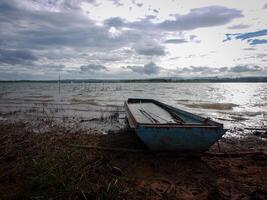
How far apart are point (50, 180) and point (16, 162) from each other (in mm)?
2120

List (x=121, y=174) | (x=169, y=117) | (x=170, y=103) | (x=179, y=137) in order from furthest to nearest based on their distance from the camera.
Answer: (x=170, y=103) → (x=169, y=117) → (x=179, y=137) → (x=121, y=174)

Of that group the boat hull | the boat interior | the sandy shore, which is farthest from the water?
the sandy shore

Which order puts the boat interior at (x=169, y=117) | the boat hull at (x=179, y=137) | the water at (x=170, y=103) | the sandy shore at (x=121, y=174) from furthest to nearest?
the water at (x=170, y=103) → the boat interior at (x=169, y=117) → the boat hull at (x=179, y=137) → the sandy shore at (x=121, y=174)

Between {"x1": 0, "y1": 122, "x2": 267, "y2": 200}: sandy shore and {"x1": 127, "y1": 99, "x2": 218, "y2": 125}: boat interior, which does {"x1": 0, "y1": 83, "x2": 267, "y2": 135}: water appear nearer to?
{"x1": 127, "y1": 99, "x2": 218, "y2": 125}: boat interior

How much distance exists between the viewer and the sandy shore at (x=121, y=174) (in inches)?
178

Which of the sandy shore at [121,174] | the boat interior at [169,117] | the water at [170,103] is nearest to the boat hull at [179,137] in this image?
the sandy shore at [121,174]

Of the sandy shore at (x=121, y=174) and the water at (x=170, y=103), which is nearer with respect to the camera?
the sandy shore at (x=121, y=174)

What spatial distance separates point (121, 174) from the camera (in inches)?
233

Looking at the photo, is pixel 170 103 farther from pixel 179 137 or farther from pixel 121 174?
pixel 121 174

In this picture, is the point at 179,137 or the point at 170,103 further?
the point at 170,103

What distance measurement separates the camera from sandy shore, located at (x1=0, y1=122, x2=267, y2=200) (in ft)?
14.9

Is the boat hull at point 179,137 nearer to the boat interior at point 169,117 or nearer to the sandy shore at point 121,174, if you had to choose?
the sandy shore at point 121,174

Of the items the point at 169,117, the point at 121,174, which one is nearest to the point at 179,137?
the point at 121,174

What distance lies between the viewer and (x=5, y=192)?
487 cm
